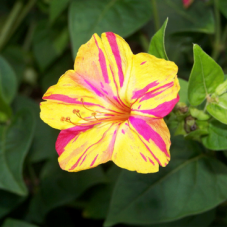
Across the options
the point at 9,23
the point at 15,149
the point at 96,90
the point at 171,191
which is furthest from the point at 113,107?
the point at 9,23

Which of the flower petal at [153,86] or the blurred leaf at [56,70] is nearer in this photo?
the flower petal at [153,86]

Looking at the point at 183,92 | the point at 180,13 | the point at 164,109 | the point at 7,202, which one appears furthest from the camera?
the point at 180,13

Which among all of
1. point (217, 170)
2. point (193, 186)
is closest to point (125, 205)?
point (193, 186)

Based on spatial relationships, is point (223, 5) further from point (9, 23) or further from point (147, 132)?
point (9, 23)

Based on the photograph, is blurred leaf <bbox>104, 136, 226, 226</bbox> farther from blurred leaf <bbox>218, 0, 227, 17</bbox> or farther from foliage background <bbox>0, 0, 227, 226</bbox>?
blurred leaf <bbox>218, 0, 227, 17</bbox>

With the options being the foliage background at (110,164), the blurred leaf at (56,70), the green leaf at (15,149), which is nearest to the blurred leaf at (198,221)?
the foliage background at (110,164)

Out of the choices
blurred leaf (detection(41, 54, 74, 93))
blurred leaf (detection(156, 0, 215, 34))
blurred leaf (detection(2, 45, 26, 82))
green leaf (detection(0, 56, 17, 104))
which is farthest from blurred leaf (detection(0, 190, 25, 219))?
blurred leaf (detection(156, 0, 215, 34))

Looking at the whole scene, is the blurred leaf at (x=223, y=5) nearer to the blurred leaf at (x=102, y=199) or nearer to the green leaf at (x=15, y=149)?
the blurred leaf at (x=102, y=199)
